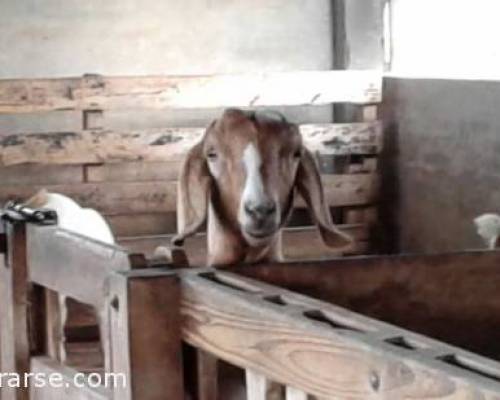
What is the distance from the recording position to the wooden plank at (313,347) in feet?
4.03

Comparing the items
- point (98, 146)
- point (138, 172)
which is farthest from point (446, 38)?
point (98, 146)

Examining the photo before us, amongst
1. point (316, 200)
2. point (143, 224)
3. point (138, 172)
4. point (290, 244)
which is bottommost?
point (290, 244)

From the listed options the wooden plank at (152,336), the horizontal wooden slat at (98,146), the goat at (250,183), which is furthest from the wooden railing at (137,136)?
the wooden plank at (152,336)

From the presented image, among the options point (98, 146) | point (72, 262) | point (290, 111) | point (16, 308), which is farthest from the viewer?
point (290, 111)

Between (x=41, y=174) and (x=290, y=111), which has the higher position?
(x=290, y=111)

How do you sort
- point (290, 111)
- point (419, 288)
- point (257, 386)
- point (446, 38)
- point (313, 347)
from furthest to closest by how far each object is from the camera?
point (290, 111) < point (446, 38) < point (419, 288) < point (257, 386) < point (313, 347)

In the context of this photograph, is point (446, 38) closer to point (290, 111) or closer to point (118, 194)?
point (290, 111)

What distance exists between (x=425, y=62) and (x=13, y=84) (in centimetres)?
229

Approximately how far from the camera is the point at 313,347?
1413mm

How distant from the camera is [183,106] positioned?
6.84 metres

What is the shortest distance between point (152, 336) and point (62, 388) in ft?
1.52

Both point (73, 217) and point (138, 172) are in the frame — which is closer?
point (73, 217)

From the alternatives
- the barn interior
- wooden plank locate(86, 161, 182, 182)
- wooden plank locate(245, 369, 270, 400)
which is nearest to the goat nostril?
wooden plank locate(245, 369, 270, 400)

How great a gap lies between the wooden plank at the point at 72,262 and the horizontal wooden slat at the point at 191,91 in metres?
4.32
